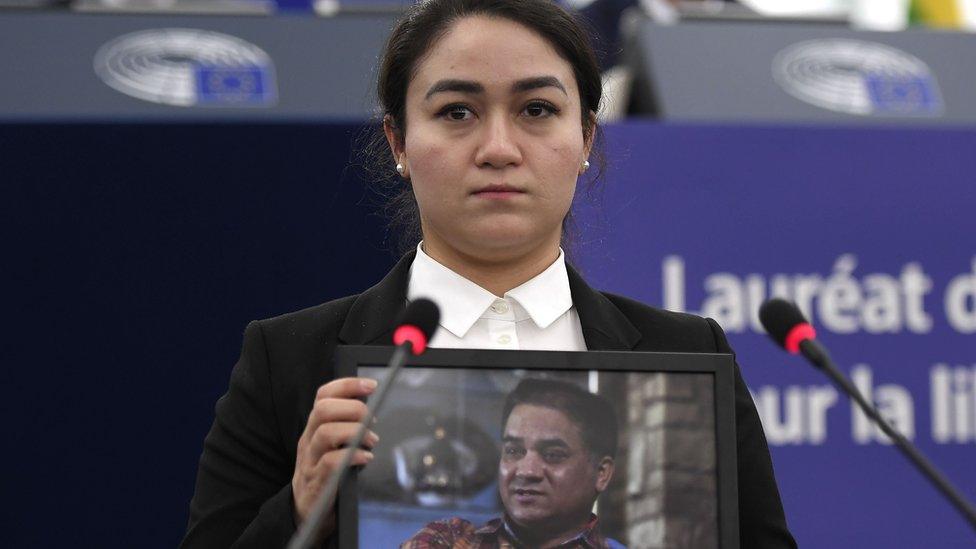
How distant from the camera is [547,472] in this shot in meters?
1.30

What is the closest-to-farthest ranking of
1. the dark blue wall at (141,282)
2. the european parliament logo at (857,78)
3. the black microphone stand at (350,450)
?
the black microphone stand at (350,450), the dark blue wall at (141,282), the european parliament logo at (857,78)

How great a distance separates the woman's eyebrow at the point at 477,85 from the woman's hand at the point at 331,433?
0.37 meters

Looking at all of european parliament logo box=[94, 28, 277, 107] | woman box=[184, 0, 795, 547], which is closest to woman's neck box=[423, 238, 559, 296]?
woman box=[184, 0, 795, 547]

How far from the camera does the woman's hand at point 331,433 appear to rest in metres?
1.22

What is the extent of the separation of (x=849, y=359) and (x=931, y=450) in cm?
25

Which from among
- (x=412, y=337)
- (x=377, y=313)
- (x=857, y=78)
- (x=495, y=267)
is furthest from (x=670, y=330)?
(x=857, y=78)

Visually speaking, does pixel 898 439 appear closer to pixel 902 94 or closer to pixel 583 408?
pixel 583 408

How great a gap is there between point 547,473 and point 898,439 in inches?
12.0

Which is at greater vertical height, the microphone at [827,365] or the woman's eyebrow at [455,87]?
the woman's eyebrow at [455,87]

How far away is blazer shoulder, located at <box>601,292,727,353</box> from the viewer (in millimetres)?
1496

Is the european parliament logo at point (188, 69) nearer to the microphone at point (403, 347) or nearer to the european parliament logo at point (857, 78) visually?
the european parliament logo at point (857, 78)

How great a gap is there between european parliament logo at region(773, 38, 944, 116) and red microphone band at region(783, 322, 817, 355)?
2.07 m

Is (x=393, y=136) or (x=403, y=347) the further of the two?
(x=393, y=136)

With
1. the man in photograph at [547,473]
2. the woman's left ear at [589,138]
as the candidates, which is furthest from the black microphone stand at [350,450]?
the woman's left ear at [589,138]
